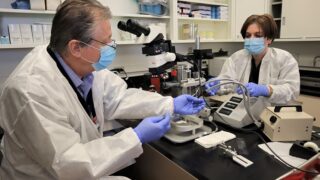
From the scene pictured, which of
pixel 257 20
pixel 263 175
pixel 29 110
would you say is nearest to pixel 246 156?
pixel 263 175

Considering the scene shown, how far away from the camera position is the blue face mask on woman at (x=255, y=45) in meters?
1.52

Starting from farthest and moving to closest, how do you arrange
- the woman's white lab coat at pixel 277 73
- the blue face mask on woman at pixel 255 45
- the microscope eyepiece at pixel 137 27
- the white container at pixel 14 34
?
the white container at pixel 14 34 → the blue face mask on woman at pixel 255 45 → the woman's white lab coat at pixel 277 73 → the microscope eyepiece at pixel 137 27

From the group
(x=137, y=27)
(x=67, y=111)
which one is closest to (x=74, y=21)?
(x=67, y=111)

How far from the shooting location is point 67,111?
823 mm

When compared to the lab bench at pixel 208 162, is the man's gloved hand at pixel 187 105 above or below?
above

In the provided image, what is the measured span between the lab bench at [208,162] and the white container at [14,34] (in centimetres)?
132

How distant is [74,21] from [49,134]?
1.38 feet

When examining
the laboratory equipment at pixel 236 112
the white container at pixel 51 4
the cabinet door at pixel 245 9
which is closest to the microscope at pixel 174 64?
the laboratory equipment at pixel 236 112

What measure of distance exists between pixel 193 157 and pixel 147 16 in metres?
1.79

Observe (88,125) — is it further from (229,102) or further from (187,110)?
(229,102)

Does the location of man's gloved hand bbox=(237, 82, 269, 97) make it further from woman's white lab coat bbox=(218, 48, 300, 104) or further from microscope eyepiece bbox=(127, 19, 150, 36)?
microscope eyepiece bbox=(127, 19, 150, 36)

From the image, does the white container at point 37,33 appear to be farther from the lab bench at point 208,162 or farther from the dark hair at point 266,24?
the dark hair at point 266,24

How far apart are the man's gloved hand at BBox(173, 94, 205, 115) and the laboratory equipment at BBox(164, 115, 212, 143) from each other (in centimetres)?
4

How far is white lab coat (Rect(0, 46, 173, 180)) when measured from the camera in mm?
711
